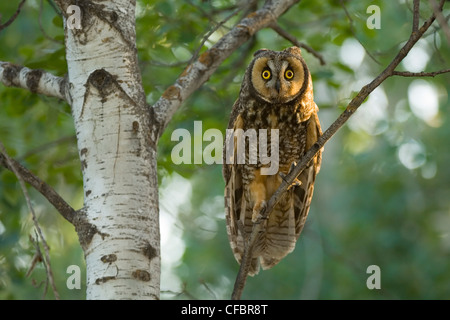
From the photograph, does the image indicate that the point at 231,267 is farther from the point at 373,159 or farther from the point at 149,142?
the point at 149,142

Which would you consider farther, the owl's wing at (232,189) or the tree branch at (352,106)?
the owl's wing at (232,189)

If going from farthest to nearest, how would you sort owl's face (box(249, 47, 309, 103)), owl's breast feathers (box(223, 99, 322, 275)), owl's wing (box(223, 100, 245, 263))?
owl's wing (box(223, 100, 245, 263)) → owl's breast feathers (box(223, 99, 322, 275)) → owl's face (box(249, 47, 309, 103))

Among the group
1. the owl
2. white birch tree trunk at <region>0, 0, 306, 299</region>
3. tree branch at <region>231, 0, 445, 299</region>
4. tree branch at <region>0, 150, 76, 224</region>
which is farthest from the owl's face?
tree branch at <region>0, 150, 76, 224</region>

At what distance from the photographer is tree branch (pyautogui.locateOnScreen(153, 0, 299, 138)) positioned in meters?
2.09

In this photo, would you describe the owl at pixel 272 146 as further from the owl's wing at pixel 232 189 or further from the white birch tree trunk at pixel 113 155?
the white birch tree trunk at pixel 113 155

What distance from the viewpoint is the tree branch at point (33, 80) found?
2.12 m

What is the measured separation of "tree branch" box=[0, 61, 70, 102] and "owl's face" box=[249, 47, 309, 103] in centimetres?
120

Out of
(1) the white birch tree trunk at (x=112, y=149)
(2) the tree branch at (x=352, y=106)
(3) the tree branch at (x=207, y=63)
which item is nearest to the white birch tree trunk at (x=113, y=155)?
(1) the white birch tree trunk at (x=112, y=149)

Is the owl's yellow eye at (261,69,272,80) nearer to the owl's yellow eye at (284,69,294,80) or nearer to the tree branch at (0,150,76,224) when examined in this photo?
the owl's yellow eye at (284,69,294,80)

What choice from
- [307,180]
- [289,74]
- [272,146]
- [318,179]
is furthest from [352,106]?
[318,179]

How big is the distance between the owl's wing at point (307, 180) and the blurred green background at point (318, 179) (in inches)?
16.5

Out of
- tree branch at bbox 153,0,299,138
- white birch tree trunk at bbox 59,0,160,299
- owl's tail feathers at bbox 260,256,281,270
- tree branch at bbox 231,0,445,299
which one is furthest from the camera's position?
owl's tail feathers at bbox 260,256,281,270

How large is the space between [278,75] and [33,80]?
4.26 feet

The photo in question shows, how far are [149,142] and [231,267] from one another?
6.05 m
